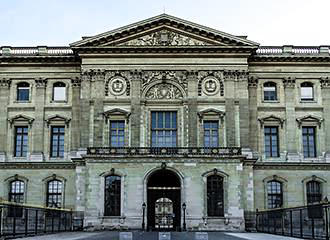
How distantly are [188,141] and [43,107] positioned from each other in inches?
590

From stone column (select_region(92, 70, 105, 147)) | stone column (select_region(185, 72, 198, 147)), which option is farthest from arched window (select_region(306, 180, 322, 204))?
stone column (select_region(92, 70, 105, 147))

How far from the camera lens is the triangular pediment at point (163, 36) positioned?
2128 inches

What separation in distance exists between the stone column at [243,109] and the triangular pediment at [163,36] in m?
3.50

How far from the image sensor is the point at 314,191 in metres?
55.3

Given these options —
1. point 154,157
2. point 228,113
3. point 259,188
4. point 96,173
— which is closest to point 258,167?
point 259,188

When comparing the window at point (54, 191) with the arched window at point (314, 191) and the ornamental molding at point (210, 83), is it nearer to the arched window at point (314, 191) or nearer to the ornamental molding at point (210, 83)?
the ornamental molding at point (210, 83)

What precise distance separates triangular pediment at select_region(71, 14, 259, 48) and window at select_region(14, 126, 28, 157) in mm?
10101

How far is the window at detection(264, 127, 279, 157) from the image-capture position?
55.8 m

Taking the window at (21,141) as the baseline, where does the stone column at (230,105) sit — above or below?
above

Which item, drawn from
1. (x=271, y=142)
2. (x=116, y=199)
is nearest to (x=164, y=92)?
(x=116, y=199)

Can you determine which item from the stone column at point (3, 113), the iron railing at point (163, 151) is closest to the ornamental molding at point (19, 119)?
the stone column at point (3, 113)

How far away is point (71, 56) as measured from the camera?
186 ft

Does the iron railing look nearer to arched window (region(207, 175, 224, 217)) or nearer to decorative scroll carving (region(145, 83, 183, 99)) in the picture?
arched window (region(207, 175, 224, 217))

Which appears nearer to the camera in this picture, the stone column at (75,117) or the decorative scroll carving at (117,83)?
the decorative scroll carving at (117,83)
